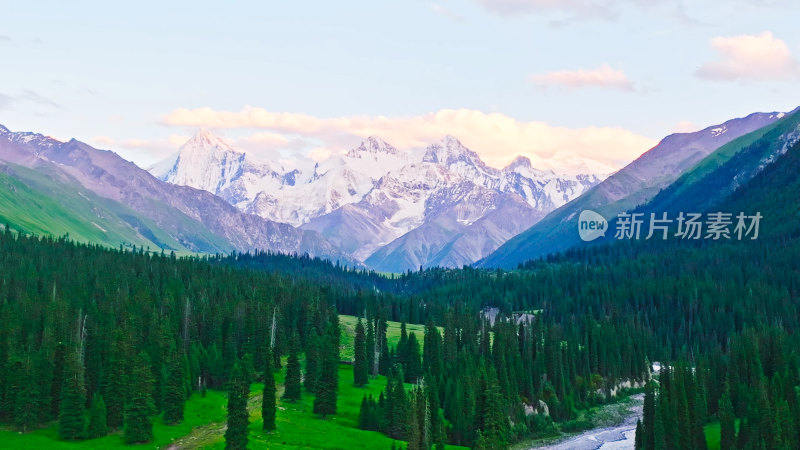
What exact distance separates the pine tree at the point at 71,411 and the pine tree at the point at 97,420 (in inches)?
43.1

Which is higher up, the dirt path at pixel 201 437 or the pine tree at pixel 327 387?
the pine tree at pixel 327 387

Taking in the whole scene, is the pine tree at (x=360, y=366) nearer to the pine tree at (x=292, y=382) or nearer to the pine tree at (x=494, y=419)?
the pine tree at (x=292, y=382)

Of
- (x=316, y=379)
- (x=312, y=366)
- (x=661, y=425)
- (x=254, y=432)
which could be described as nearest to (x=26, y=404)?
(x=254, y=432)

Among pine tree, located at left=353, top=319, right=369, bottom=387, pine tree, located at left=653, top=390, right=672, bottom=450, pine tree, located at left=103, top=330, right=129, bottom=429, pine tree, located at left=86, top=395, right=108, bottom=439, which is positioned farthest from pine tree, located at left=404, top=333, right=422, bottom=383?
pine tree, located at left=86, top=395, right=108, bottom=439

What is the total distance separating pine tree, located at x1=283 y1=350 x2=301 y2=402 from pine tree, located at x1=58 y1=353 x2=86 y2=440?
3496cm

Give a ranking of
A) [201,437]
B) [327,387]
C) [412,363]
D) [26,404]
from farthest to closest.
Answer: [412,363]
[327,387]
[201,437]
[26,404]

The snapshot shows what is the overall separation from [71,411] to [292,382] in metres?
37.5

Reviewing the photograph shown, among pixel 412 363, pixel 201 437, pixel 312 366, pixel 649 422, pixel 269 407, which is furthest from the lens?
pixel 412 363

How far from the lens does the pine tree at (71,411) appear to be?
12625 cm

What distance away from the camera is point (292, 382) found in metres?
151

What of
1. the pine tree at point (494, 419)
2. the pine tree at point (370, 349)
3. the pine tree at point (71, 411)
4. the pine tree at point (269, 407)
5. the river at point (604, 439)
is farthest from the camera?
the pine tree at point (370, 349)

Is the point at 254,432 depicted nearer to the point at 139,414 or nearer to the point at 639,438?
the point at 139,414

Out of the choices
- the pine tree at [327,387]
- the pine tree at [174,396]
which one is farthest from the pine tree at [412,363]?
the pine tree at [174,396]

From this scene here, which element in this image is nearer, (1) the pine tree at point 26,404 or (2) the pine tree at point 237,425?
(2) the pine tree at point 237,425
